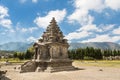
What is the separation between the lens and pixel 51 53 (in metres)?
38.9

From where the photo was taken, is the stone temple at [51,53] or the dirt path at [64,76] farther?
the stone temple at [51,53]

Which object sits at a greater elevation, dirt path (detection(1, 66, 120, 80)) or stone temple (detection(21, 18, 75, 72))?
stone temple (detection(21, 18, 75, 72))

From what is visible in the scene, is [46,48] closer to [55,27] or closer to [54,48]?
[54,48]

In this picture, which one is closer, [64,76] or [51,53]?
[64,76]

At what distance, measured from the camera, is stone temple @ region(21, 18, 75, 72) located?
1511 inches

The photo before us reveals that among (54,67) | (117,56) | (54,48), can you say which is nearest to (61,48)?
(54,48)

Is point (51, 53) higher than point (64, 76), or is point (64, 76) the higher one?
point (51, 53)

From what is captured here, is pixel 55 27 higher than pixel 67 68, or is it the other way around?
pixel 55 27

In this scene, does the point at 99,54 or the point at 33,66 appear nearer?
the point at 33,66

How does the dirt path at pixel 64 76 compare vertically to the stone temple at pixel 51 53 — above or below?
below

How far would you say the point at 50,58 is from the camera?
128 ft

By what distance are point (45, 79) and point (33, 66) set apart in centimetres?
1412

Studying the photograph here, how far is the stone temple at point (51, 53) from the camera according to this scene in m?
38.4

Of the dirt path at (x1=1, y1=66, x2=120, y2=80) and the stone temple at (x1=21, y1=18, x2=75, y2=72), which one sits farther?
the stone temple at (x1=21, y1=18, x2=75, y2=72)
